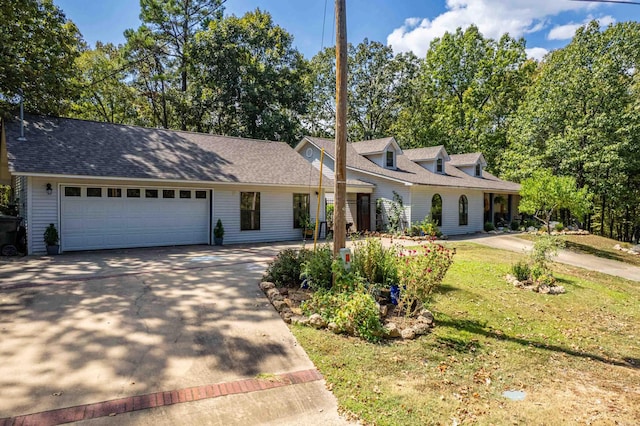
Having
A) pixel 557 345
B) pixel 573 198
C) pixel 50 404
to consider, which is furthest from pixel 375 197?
pixel 50 404

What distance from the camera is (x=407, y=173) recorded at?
2027cm

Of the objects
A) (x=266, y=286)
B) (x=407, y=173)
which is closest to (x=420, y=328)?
(x=266, y=286)

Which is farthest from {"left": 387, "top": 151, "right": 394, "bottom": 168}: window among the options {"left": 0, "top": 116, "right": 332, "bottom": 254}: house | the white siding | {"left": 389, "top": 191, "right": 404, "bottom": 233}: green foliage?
{"left": 0, "top": 116, "right": 332, "bottom": 254}: house

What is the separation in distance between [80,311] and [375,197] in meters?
15.7

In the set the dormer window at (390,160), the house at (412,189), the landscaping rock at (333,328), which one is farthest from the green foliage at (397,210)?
→ the landscaping rock at (333,328)

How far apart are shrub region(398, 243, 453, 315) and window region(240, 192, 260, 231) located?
362 inches

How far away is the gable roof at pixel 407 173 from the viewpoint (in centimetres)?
1873

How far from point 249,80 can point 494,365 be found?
25462mm

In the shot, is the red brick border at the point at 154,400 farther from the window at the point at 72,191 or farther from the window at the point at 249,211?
the window at the point at 249,211

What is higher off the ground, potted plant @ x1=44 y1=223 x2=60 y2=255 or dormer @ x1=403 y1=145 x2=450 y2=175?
dormer @ x1=403 y1=145 x2=450 y2=175

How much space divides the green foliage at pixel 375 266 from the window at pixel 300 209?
9011 mm

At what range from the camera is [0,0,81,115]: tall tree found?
43.5 feet

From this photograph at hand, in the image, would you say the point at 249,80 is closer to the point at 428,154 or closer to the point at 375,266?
the point at 428,154

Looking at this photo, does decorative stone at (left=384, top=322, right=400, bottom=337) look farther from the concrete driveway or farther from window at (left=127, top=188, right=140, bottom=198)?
window at (left=127, top=188, right=140, bottom=198)
